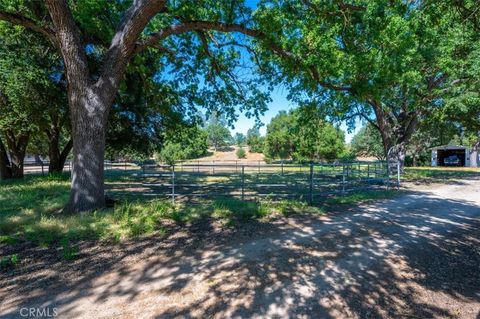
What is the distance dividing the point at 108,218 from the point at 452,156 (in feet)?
154

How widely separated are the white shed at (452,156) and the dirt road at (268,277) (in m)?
40.9

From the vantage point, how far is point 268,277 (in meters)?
3.36

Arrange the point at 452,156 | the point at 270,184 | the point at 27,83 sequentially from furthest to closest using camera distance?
the point at 452,156 → the point at 27,83 → the point at 270,184

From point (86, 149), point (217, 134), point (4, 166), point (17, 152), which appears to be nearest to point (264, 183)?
point (86, 149)

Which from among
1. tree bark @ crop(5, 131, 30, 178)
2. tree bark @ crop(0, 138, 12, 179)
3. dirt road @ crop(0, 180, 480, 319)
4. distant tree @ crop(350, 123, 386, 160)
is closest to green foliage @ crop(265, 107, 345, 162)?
distant tree @ crop(350, 123, 386, 160)

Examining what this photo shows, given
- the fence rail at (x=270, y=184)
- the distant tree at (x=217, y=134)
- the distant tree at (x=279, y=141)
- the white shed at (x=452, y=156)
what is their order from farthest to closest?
the distant tree at (x=217, y=134)
the distant tree at (x=279, y=141)
the white shed at (x=452, y=156)
the fence rail at (x=270, y=184)

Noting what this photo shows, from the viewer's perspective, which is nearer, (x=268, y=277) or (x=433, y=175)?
(x=268, y=277)

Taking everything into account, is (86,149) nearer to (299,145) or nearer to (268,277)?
(268,277)

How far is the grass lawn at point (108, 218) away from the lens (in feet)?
15.7

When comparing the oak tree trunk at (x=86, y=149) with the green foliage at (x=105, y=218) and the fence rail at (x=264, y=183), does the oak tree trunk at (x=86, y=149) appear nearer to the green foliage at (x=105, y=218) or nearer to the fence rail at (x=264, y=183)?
the green foliage at (x=105, y=218)

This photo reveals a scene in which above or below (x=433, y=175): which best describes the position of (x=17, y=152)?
above

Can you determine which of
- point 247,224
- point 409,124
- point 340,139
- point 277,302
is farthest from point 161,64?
point 340,139

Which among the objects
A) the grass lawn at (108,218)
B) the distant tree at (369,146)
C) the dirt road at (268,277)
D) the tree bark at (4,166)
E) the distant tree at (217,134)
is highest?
the distant tree at (217,134)

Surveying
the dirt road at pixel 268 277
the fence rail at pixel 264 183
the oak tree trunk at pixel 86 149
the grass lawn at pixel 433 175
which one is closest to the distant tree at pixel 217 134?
the grass lawn at pixel 433 175
